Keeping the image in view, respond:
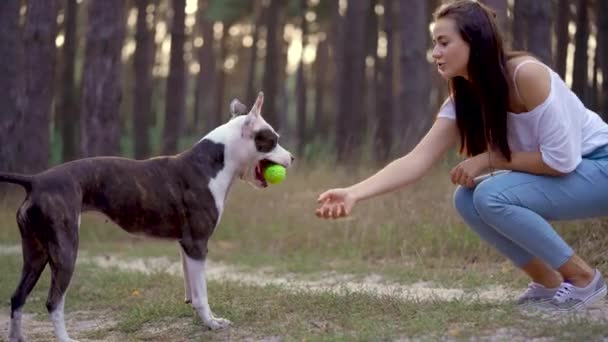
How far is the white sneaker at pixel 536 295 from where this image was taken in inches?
237

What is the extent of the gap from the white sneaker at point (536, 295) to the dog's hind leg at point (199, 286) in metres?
1.97

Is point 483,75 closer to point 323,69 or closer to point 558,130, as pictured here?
point 558,130

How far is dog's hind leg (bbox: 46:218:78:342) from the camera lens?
17.8 ft

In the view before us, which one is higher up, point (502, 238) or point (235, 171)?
point (235, 171)

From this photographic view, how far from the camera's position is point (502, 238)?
6078 millimetres

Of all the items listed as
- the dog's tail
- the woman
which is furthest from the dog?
the woman

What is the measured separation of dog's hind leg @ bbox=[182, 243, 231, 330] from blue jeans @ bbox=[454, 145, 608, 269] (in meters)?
1.81

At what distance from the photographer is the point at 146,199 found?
592 cm

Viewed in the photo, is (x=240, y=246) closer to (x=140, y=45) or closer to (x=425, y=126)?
(x=425, y=126)

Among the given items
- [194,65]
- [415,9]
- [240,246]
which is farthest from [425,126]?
[194,65]

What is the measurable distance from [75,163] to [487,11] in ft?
8.96

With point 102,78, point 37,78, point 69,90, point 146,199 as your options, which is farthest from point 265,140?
point 69,90

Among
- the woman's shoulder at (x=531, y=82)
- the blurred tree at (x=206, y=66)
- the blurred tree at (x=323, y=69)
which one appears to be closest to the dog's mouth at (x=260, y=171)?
the woman's shoulder at (x=531, y=82)

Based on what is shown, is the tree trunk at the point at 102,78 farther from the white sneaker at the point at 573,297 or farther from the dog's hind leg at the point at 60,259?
the white sneaker at the point at 573,297
